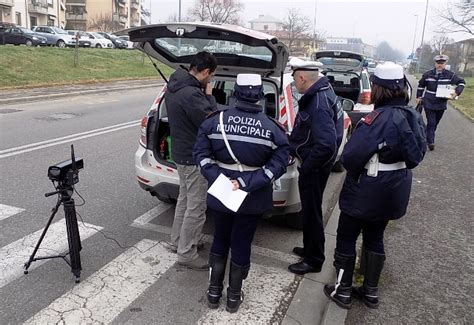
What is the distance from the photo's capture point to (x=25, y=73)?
1717cm

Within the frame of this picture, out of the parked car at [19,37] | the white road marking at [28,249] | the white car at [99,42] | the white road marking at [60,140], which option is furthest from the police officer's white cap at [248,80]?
the white car at [99,42]

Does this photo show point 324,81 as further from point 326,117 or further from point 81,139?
point 81,139

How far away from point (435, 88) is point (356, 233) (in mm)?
6477

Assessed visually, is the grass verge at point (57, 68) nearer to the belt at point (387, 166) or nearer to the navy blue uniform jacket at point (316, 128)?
the navy blue uniform jacket at point (316, 128)

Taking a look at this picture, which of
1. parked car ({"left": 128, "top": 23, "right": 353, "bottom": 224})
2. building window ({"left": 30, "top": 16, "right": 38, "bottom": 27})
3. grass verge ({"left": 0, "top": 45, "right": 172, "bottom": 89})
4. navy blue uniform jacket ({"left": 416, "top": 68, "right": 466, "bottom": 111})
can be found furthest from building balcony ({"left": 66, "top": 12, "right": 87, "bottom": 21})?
parked car ({"left": 128, "top": 23, "right": 353, "bottom": 224})

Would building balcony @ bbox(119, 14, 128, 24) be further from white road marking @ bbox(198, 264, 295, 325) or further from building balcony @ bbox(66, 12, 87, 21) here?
white road marking @ bbox(198, 264, 295, 325)

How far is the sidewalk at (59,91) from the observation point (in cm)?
1314

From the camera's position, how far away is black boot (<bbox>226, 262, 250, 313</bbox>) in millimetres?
3211

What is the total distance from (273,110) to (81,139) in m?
5.16

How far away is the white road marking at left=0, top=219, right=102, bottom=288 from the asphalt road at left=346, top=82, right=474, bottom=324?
2.69m

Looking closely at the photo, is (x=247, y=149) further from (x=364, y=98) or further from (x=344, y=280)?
(x=364, y=98)

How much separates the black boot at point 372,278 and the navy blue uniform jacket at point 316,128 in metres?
0.82

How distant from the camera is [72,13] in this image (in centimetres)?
7056

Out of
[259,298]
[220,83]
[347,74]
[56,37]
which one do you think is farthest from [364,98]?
[56,37]
